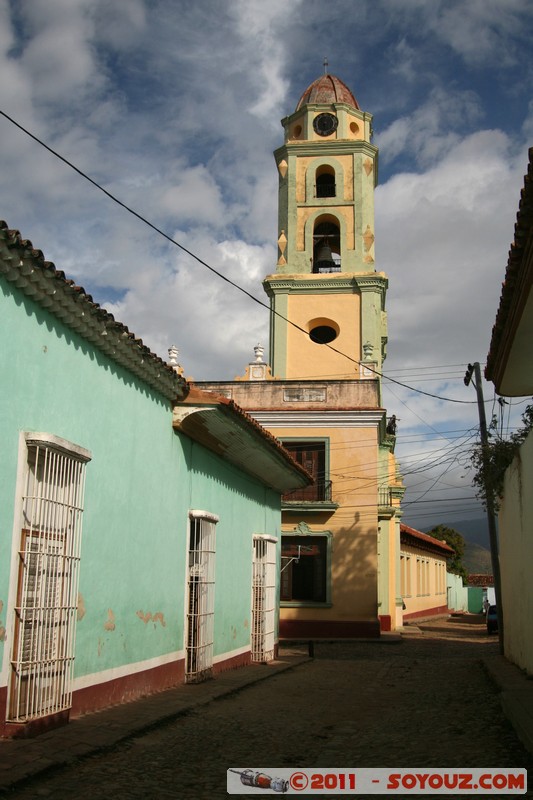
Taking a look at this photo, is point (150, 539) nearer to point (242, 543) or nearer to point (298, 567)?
point (242, 543)

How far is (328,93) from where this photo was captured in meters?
25.7

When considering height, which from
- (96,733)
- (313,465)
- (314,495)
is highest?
(313,465)

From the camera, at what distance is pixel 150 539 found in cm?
892

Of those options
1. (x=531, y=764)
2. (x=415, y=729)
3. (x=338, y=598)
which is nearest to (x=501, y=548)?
(x=338, y=598)

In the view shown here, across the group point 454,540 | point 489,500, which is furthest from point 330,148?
point 454,540

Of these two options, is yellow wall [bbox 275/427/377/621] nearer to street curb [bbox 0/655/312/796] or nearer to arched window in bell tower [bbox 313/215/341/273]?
arched window in bell tower [bbox 313/215/341/273]

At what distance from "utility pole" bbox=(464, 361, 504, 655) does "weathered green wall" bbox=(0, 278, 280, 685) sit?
4792mm

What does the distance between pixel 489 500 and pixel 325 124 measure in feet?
49.6

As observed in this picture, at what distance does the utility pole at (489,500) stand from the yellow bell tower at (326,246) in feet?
13.9

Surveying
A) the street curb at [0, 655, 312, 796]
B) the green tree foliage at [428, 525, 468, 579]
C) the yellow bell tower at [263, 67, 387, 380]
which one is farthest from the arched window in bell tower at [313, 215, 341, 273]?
the green tree foliage at [428, 525, 468, 579]

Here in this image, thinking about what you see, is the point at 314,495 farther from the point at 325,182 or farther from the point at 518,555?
the point at 518,555

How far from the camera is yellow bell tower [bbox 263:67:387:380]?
2361cm

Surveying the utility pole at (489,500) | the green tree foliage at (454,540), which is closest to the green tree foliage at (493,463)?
the utility pole at (489,500)

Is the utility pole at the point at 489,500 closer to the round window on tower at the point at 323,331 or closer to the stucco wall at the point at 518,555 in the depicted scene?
the stucco wall at the point at 518,555
